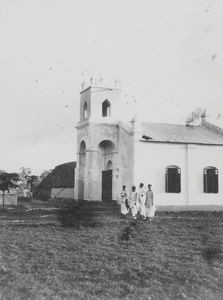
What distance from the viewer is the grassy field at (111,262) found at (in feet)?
27.2

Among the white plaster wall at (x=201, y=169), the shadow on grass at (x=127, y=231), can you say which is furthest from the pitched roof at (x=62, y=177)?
the shadow on grass at (x=127, y=231)

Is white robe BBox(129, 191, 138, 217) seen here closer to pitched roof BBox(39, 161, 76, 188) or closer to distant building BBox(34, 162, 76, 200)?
distant building BBox(34, 162, 76, 200)

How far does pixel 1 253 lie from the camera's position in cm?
1120

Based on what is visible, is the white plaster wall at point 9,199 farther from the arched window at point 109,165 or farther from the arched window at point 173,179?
the arched window at point 173,179

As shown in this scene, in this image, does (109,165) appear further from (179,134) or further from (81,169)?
(179,134)

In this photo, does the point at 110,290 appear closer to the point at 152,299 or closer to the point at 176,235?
the point at 152,299

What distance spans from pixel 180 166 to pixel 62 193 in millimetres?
14041

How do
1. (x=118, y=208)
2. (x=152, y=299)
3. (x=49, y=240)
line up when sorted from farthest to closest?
(x=118, y=208) → (x=49, y=240) → (x=152, y=299)

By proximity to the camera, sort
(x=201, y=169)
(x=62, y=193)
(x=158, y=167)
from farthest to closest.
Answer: (x=62, y=193)
(x=201, y=169)
(x=158, y=167)

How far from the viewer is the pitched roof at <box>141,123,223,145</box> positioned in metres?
24.2

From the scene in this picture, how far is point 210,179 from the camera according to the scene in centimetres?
2448

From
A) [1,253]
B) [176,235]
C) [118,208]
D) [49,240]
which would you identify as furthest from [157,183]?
[1,253]

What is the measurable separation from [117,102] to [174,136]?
4.08 meters

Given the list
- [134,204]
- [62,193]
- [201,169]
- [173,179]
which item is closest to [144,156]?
[173,179]
